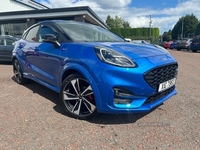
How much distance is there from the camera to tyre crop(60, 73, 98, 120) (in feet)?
A: 8.22

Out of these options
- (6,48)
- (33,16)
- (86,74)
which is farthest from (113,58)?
(33,16)

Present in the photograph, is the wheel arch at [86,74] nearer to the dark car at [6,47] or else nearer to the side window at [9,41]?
the dark car at [6,47]

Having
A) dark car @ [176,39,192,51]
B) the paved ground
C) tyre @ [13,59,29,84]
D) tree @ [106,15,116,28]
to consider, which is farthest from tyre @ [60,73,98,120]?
tree @ [106,15,116,28]

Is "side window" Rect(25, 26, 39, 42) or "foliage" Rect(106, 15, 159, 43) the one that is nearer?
"side window" Rect(25, 26, 39, 42)

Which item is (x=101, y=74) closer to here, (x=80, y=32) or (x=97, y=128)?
(x=97, y=128)

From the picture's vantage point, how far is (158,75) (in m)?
2.39

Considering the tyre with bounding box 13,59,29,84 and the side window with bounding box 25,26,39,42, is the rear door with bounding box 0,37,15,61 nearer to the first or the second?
the tyre with bounding box 13,59,29,84

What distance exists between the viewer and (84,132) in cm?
233

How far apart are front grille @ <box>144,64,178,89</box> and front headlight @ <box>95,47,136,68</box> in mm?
260

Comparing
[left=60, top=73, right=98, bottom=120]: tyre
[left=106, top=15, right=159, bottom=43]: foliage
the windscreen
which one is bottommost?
[left=60, top=73, right=98, bottom=120]: tyre

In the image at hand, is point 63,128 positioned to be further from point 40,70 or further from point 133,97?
point 40,70

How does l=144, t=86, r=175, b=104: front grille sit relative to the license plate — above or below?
below

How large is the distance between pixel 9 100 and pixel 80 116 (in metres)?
1.72

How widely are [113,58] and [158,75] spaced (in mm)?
685
